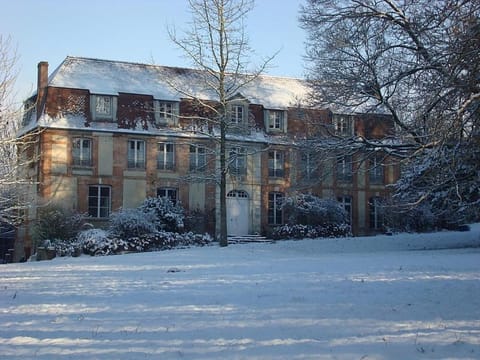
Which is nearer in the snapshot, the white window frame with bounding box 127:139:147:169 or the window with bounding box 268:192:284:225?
the white window frame with bounding box 127:139:147:169

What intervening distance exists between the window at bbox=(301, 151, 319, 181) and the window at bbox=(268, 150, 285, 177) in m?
10.1

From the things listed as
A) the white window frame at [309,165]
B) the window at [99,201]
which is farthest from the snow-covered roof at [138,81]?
the white window frame at [309,165]

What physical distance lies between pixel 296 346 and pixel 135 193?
26.4 meters

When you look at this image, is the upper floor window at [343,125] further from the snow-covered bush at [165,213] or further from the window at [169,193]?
the window at [169,193]

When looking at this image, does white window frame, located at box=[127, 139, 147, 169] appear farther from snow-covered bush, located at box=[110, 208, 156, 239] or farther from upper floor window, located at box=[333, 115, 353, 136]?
upper floor window, located at box=[333, 115, 353, 136]

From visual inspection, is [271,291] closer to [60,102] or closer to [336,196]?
[60,102]

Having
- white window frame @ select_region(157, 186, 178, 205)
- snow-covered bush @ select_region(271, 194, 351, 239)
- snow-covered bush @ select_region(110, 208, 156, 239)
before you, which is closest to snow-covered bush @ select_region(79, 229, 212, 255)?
snow-covered bush @ select_region(110, 208, 156, 239)

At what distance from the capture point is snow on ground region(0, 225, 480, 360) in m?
6.99

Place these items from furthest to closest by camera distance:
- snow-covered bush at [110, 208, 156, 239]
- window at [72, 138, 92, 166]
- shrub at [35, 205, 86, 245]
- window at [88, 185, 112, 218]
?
window at [88, 185, 112, 218] → window at [72, 138, 92, 166] → snow-covered bush at [110, 208, 156, 239] → shrub at [35, 205, 86, 245]

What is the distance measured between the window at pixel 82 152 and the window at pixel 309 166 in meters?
12.4

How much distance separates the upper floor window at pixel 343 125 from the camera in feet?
81.4

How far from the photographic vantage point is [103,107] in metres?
32.4

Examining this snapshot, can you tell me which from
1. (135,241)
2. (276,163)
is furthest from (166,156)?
(135,241)

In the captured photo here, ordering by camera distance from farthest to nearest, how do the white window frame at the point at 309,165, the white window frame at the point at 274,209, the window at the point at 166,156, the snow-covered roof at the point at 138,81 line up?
the white window frame at the point at 274,209 < the window at the point at 166,156 < the snow-covered roof at the point at 138,81 < the white window frame at the point at 309,165
